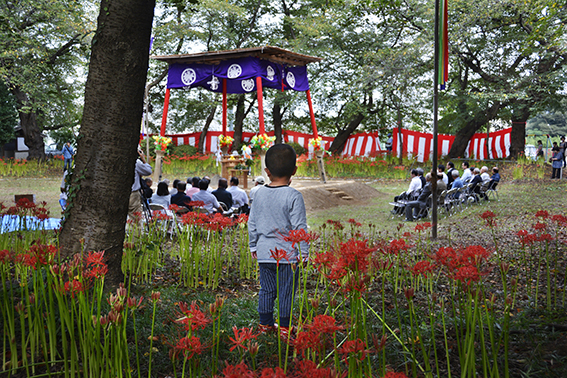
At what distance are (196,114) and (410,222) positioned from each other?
1667 cm

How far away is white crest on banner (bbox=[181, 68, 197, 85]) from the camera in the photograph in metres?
11.0

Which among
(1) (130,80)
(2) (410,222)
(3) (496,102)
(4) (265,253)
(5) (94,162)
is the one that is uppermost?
(3) (496,102)

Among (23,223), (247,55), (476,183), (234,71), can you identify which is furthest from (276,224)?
(234,71)

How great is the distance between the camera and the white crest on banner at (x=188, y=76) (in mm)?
11023

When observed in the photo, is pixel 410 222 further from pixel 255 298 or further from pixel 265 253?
pixel 265 253

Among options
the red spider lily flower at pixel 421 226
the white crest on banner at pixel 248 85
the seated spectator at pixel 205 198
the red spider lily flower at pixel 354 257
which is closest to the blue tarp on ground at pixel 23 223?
the seated spectator at pixel 205 198

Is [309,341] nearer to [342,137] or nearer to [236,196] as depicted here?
[236,196]

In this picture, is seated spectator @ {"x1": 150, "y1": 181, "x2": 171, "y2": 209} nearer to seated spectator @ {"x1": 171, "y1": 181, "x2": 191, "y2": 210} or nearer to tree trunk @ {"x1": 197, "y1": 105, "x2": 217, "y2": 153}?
seated spectator @ {"x1": 171, "y1": 181, "x2": 191, "y2": 210}

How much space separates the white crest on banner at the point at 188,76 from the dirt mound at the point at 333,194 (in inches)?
155

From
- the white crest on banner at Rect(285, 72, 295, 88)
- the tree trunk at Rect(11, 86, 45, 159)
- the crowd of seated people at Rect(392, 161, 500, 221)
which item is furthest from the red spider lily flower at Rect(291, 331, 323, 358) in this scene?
the tree trunk at Rect(11, 86, 45, 159)

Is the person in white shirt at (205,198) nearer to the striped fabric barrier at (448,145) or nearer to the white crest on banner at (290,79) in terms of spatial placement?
the white crest on banner at (290,79)

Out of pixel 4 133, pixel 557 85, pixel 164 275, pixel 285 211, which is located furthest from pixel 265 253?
pixel 4 133

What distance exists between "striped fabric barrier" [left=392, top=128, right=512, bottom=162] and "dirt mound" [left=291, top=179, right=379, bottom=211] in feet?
24.0

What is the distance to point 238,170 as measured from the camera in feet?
37.0
